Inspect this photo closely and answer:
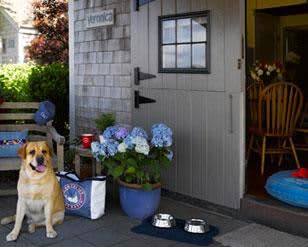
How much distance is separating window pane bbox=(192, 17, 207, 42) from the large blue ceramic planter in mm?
1376

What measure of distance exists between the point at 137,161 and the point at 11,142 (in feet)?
5.04

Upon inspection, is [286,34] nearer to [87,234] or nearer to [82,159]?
[82,159]

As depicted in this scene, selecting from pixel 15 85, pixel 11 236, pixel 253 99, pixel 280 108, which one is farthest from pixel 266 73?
pixel 15 85

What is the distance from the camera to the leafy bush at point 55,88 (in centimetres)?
688

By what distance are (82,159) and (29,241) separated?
5.27 ft

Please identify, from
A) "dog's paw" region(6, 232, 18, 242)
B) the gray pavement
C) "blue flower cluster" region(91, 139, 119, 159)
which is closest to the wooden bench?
the gray pavement

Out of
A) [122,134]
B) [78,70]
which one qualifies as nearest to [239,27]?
[122,134]

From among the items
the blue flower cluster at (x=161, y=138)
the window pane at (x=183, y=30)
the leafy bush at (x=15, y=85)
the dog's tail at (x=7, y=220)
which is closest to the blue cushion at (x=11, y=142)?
the dog's tail at (x=7, y=220)

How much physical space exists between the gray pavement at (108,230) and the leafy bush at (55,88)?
2.70 meters

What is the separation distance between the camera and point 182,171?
4578 millimetres

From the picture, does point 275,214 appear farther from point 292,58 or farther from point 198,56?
point 292,58

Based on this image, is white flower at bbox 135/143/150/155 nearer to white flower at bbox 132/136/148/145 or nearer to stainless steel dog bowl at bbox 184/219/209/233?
Answer: white flower at bbox 132/136/148/145

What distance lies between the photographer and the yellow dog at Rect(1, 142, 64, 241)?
3.64 m

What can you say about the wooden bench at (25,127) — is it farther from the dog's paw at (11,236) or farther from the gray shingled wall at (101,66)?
the dog's paw at (11,236)
